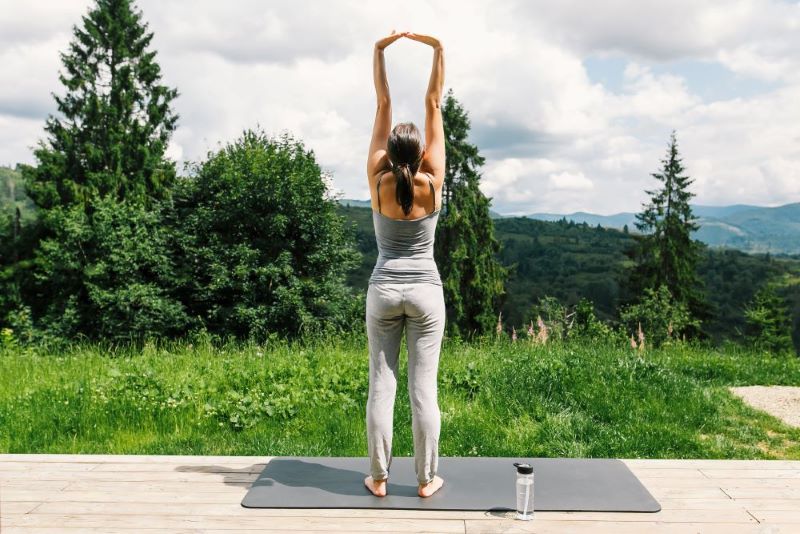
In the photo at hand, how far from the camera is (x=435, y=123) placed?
3.64 metres

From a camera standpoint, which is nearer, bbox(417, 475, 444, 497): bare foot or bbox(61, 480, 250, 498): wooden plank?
bbox(417, 475, 444, 497): bare foot

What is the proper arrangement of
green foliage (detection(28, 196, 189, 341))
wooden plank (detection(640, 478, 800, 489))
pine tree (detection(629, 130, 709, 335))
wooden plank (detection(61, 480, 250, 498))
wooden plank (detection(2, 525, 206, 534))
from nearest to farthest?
wooden plank (detection(2, 525, 206, 534)) < wooden plank (detection(61, 480, 250, 498)) < wooden plank (detection(640, 478, 800, 489)) < green foliage (detection(28, 196, 189, 341)) < pine tree (detection(629, 130, 709, 335))

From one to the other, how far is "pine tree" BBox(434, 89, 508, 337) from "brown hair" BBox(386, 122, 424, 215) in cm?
2997

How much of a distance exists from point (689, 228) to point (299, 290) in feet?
91.4

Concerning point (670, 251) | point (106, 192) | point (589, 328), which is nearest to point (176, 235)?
point (106, 192)

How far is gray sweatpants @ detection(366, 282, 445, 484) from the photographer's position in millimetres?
3598

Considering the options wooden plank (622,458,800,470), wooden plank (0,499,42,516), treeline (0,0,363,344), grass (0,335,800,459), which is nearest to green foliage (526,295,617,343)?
grass (0,335,800,459)

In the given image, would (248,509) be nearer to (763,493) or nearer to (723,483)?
(723,483)

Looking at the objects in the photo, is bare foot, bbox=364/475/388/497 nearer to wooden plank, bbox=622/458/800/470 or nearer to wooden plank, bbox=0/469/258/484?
wooden plank, bbox=0/469/258/484

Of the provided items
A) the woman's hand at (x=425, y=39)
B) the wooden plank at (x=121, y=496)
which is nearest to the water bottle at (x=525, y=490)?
the wooden plank at (x=121, y=496)

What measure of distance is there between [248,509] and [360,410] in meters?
2.26

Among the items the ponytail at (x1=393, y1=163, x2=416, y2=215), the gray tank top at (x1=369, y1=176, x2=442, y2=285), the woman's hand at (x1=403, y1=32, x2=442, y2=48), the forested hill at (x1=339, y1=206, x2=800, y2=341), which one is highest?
the woman's hand at (x1=403, y1=32, x2=442, y2=48)

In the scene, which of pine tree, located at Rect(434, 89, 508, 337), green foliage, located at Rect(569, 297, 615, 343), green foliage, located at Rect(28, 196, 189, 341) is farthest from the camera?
pine tree, located at Rect(434, 89, 508, 337)

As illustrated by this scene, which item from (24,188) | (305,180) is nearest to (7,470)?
(305,180)
